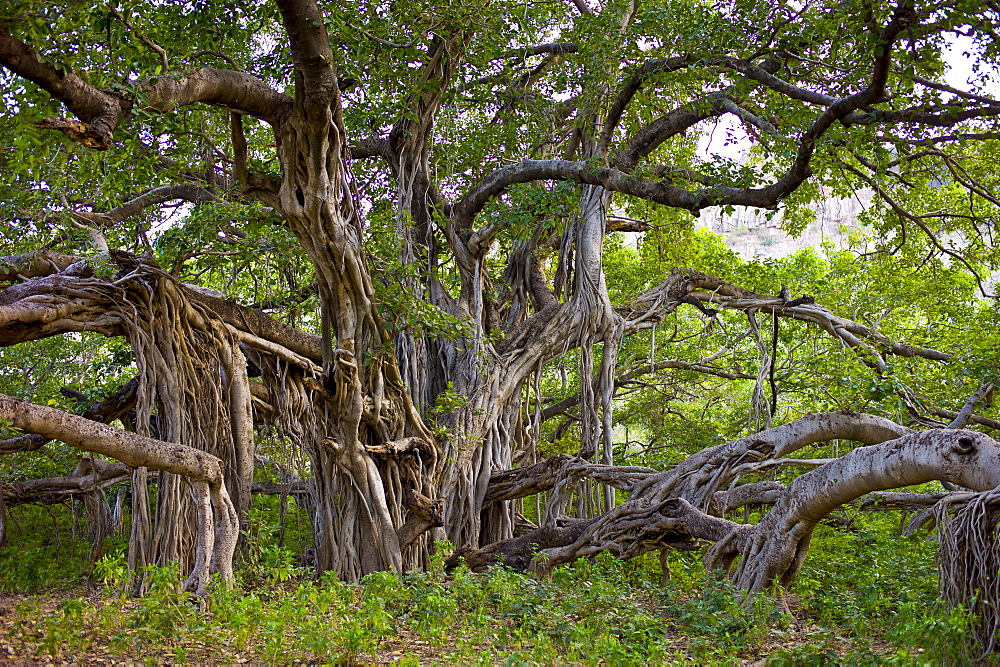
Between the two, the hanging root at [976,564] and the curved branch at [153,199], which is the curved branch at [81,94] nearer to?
the curved branch at [153,199]

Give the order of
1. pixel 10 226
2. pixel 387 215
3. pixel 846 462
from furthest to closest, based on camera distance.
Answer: pixel 387 215 < pixel 10 226 < pixel 846 462

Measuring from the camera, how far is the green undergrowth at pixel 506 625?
3.34m

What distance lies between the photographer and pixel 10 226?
5141 millimetres

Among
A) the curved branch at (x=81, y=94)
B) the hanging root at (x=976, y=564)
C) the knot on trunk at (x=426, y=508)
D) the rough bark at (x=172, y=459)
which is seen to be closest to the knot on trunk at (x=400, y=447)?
the knot on trunk at (x=426, y=508)

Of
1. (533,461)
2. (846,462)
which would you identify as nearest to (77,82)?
(846,462)

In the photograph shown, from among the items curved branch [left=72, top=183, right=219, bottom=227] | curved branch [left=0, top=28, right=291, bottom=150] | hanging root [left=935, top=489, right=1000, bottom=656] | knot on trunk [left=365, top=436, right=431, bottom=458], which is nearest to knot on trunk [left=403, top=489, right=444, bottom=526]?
knot on trunk [left=365, top=436, right=431, bottom=458]

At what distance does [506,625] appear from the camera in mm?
3992

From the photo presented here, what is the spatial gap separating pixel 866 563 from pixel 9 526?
933 cm

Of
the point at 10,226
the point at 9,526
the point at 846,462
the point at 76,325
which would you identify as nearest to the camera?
the point at 846,462

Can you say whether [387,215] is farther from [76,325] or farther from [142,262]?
[76,325]

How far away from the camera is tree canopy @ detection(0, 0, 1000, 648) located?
161 inches

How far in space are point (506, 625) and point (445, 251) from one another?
169 inches

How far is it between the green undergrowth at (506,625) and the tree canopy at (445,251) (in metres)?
0.38

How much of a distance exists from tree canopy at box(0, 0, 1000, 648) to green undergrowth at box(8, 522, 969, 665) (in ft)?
1.23
